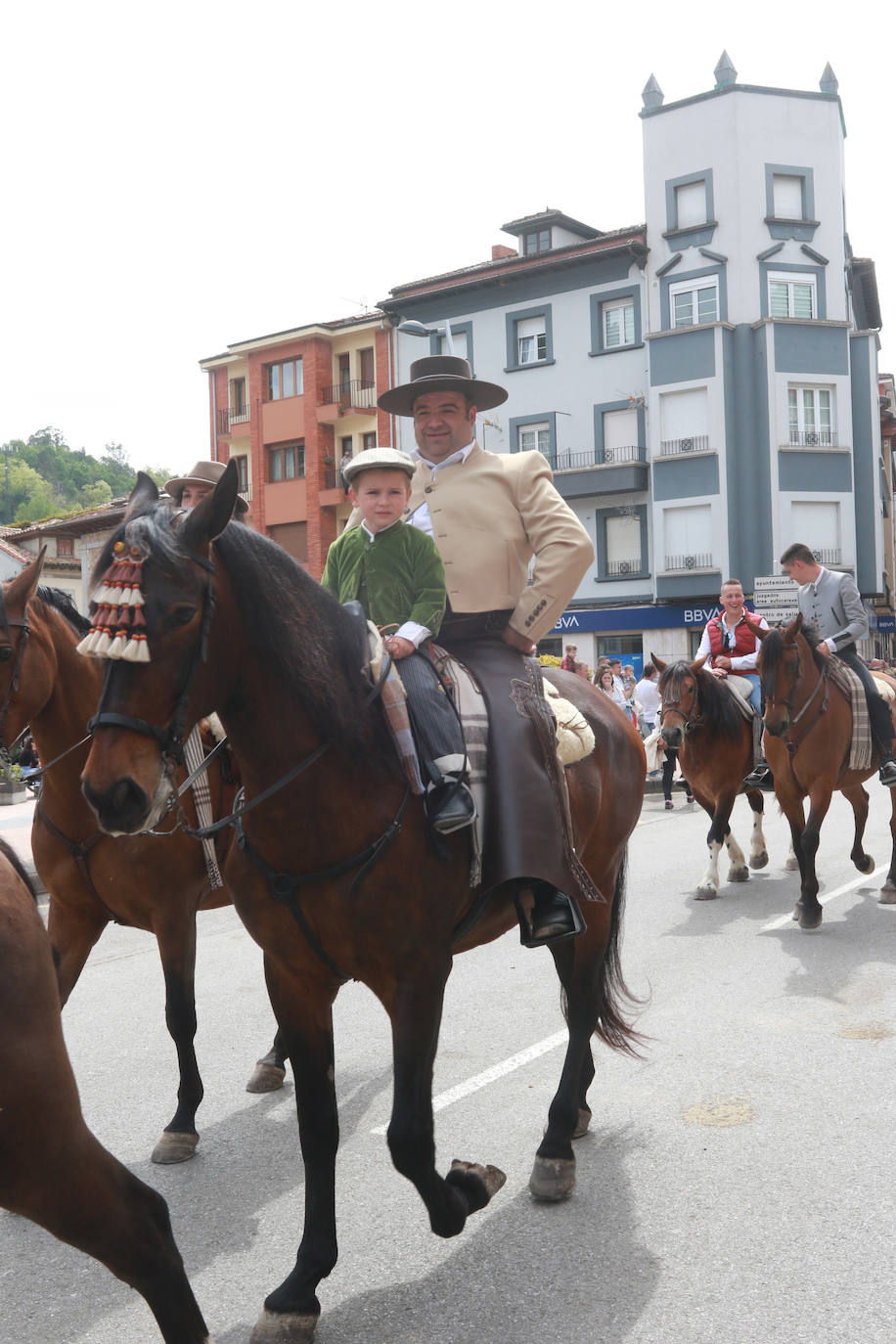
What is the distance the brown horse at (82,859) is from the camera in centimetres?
430

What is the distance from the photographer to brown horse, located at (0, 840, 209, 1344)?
222 cm

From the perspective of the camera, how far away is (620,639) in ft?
113

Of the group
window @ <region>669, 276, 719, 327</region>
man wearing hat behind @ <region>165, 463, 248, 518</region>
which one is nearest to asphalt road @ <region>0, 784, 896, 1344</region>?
man wearing hat behind @ <region>165, 463, 248, 518</region>

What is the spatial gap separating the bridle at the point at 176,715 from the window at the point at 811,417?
32.1m

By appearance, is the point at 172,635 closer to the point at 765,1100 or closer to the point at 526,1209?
the point at 526,1209

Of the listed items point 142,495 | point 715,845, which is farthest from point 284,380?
point 142,495

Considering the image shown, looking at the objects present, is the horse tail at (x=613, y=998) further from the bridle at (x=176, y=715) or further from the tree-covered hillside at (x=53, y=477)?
the tree-covered hillside at (x=53, y=477)

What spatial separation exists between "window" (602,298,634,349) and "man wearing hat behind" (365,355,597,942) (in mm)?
31781

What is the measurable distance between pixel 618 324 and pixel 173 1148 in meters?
33.4

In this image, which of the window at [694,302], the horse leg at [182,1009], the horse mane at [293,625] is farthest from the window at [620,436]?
the horse mane at [293,625]


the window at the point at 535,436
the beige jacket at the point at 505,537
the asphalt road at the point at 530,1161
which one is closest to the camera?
the asphalt road at the point at 530,1161

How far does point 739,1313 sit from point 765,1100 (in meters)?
1.66

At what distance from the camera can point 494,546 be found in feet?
13.2

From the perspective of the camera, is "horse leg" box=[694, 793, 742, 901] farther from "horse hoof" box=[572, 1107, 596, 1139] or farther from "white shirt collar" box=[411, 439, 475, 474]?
"white shirt collar" box=[411, 439, 475, 474]
